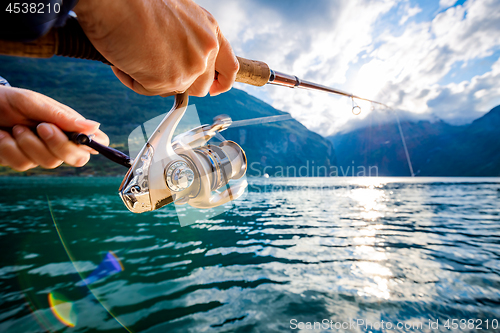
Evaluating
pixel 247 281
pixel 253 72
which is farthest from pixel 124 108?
pixel 253 72

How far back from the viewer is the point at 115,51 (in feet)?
2.11

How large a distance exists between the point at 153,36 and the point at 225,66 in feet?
1.62

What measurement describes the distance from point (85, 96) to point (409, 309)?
15058cm

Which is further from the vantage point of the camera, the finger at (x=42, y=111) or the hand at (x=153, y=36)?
the finger at (x=42, y=111)

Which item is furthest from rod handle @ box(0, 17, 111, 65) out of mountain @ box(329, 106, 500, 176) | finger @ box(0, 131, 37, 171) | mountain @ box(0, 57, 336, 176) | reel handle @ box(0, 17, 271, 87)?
mountain @ box(329, 106, 500, 176)

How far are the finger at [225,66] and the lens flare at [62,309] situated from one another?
4139mm

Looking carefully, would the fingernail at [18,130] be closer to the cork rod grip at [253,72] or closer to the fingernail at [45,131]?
the fingernail at [45,131]

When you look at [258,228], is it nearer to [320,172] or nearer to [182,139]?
[182,139]

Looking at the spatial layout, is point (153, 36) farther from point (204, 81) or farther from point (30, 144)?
point (30, 144)

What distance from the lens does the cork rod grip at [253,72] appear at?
1.52 m

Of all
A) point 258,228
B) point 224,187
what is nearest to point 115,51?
point 224,187

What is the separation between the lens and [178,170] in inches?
45.1

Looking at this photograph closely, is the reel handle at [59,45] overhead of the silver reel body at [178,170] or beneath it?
overhead

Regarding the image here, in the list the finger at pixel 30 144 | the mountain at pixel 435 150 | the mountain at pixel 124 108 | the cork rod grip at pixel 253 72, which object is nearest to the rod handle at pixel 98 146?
the finger at pixel 30 144
